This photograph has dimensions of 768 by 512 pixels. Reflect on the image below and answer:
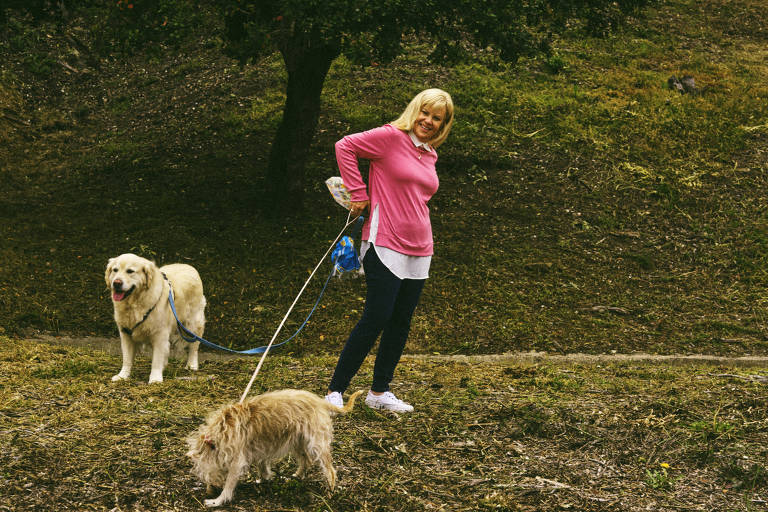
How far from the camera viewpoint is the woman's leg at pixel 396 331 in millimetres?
4297

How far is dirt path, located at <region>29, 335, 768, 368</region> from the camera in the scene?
723 centimetres

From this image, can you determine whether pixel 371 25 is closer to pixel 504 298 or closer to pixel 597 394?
pixel 504 298

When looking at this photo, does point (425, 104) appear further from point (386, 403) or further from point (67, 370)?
point (67, 370)

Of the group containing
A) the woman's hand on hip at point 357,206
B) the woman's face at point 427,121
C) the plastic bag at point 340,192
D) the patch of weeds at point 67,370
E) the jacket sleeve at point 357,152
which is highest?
the woman's face at point 427,121

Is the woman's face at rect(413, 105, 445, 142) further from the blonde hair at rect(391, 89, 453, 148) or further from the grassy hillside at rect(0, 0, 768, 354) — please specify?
the grassy hillside at rect(0, 0, 768, 354)

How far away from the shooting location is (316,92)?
9.67 metres

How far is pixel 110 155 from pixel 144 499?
33.5 ft

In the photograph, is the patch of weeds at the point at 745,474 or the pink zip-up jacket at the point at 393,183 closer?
the patch of weeds at the point at 745,474

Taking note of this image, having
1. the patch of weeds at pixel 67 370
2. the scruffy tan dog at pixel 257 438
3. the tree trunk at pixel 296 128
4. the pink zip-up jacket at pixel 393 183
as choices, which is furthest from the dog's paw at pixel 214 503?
the tree trunk at pixel 296 128

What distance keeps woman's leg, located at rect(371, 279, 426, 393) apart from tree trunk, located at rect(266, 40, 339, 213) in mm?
5801

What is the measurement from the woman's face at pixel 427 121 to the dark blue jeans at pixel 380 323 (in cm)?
78

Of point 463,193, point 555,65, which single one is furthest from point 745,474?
point 555,65

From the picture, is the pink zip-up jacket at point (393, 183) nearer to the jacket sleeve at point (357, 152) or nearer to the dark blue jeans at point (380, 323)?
the jacket sleeve at point (357, 152)

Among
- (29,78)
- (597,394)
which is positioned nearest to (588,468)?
(597,394)
